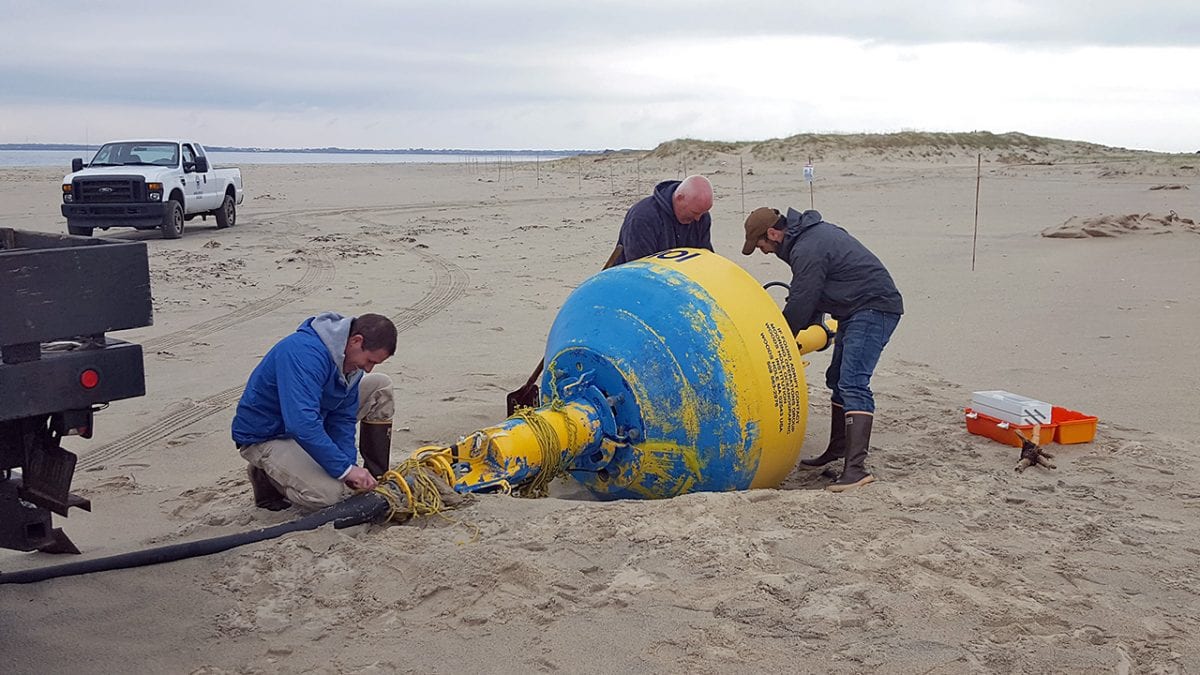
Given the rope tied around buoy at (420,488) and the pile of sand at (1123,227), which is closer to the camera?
the rope tied around buoy at (420,488)

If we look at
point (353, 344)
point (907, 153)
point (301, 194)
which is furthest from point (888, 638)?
point (907, 153)

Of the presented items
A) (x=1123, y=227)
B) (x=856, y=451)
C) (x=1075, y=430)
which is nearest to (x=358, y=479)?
(x=856, y=451)

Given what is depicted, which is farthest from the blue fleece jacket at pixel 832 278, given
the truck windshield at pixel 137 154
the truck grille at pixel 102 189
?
the truck windshield at pixel 137 154

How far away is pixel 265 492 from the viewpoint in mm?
5285

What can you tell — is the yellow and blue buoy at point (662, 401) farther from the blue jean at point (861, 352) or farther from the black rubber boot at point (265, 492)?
the black rubber boot at point (265, 492)

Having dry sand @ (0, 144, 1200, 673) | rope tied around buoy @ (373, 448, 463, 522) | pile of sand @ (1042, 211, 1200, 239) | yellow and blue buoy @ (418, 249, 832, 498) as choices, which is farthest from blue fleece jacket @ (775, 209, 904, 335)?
pile of sand @ (1042, 211, 1200, 239)

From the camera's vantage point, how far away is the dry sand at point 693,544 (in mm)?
3805

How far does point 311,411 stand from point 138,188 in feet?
48.9

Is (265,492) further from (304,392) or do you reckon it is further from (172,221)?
(172,221)

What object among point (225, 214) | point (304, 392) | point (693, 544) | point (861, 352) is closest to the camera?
point (693, 544)

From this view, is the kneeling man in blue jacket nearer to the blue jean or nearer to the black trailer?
the black trailer

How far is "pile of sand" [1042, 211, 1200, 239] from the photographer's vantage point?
15539 millimetres

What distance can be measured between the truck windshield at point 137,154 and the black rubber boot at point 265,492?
598 inches

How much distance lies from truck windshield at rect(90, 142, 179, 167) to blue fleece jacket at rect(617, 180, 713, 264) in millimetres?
14131
